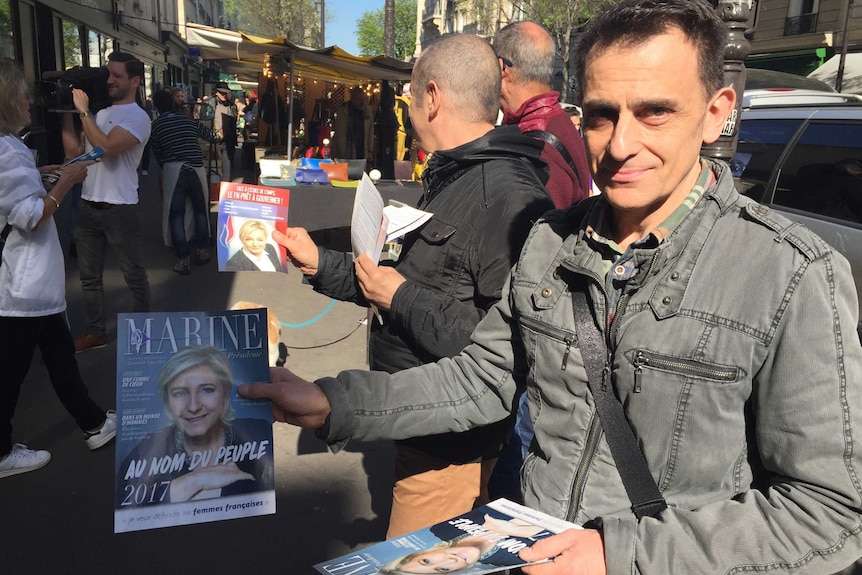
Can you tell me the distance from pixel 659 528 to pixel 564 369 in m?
0.34

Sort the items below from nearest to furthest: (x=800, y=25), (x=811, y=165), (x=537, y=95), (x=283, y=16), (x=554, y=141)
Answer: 1. (x=554, y=141)
2. (x=537, y=95)
3. (x=811, y=165)
4. (x=800, y=25)
5. (x=283, y=16)

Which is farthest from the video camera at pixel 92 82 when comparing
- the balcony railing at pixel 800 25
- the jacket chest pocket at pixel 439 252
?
the balcony railing at pixel 800 25

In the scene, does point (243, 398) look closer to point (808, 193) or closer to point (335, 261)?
point (335, 261)

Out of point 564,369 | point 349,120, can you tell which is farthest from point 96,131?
point 349,120

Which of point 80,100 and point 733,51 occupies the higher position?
point 733,51

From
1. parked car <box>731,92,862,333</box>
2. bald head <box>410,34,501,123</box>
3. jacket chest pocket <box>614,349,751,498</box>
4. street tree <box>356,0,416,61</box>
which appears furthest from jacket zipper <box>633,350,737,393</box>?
street tree <box>356,0,416,61</box>

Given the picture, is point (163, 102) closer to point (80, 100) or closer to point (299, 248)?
point (80, 100)

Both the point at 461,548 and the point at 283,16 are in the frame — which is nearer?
the point at 461,548

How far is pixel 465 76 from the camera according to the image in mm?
2375

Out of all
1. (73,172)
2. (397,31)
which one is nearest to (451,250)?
(73,172)

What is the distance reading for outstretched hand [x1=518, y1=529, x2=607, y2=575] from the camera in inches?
46.8

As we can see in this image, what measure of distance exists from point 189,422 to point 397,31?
7678 cm

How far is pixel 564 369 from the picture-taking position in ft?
4.53

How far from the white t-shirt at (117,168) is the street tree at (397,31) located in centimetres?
6807
